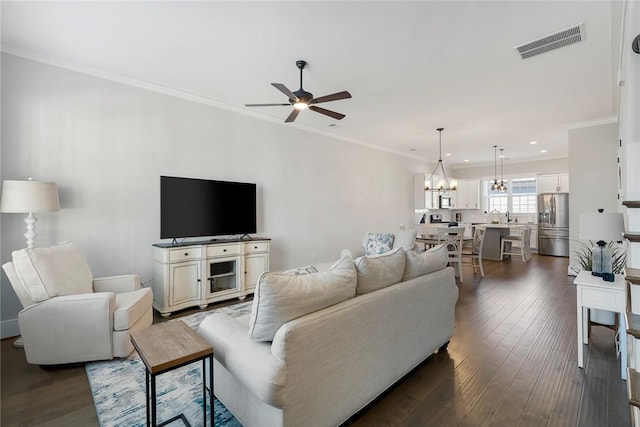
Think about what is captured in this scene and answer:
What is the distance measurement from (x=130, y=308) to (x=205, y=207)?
69.7 inches

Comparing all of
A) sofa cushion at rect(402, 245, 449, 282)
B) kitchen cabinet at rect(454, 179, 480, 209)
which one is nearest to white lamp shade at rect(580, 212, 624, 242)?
sofa cushion at rect(402, 245, 449, 282)

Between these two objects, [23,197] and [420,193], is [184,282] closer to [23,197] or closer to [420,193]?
[23,197]

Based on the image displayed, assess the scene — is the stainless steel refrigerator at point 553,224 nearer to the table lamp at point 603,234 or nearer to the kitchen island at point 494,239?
the kitchen island at point 494,239

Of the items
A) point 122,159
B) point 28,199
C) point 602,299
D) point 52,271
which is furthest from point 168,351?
point 602,299

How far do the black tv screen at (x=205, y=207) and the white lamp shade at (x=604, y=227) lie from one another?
13.0 ft

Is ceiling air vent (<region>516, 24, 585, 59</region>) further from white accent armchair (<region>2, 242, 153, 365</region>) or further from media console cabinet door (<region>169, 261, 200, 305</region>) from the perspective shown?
white accent armchair (<region>2, 242, 153, 365</region>)

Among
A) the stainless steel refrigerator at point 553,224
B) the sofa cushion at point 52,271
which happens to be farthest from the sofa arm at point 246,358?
the stainless steel refrigerator at point 553,224

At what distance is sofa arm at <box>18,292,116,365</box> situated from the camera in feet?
7.70

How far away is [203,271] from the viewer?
3793 mm

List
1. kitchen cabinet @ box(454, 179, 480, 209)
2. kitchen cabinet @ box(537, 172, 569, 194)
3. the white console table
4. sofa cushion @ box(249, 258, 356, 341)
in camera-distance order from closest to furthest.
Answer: sofa cushion @ box(249, 258, 356, 341) < the white console table < kitchen cabinet @ box(537, 172, 569, 194) < kitchen cabinet @ box(454, 179, 480, 209)

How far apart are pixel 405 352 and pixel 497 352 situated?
1144 millimetres

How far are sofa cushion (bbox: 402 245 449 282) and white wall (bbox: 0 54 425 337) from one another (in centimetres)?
309

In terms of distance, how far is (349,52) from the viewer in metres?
3.00

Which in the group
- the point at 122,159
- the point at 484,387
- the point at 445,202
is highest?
the point at 122,159
